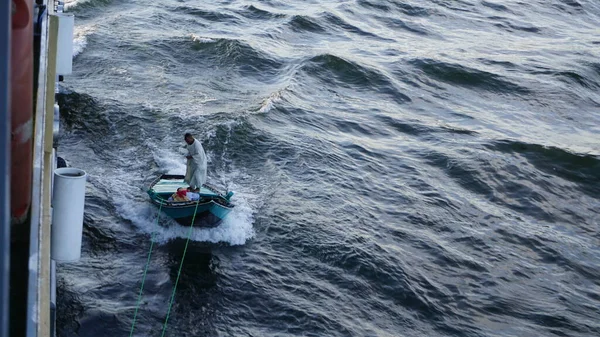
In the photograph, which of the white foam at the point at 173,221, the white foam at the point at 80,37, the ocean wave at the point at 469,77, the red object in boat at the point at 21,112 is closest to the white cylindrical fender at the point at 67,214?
the red object in boat at the point at 21,112

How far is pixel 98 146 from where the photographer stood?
20125 mm

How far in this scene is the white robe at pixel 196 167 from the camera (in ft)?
50.8

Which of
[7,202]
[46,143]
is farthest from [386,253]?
[7,202]

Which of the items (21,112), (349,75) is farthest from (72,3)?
(21,112)

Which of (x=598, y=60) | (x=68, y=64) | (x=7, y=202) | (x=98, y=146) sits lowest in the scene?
(x=98, y=146)

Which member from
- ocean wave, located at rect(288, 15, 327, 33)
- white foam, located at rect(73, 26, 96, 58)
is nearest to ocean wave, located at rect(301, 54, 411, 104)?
ocean wave, located at rect(288, 15, 327, 33)

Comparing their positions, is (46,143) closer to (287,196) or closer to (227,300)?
(227,300)

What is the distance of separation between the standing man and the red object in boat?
354 inches

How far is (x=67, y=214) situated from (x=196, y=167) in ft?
30.9

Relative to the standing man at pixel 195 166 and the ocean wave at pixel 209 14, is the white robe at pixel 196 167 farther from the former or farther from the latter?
the ocean wave at pixel 209 14

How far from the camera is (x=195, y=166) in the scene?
15758 millimetres

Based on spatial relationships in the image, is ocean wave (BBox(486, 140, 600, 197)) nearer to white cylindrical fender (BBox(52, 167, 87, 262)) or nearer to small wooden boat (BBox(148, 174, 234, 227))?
small wooden boat (BBox(148, 174, 234, 227))

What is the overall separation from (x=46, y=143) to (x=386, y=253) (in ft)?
34.0

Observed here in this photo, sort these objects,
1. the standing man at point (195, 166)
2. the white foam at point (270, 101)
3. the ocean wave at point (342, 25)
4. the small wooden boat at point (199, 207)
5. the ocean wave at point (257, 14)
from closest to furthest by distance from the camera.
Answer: the standing man at point (195, 166)
the small wooden boat at point (199, 207)
the white foam at point (270, 101)
the ocean wave at point (342, 25)
the ocean wave at point (257, 14)
